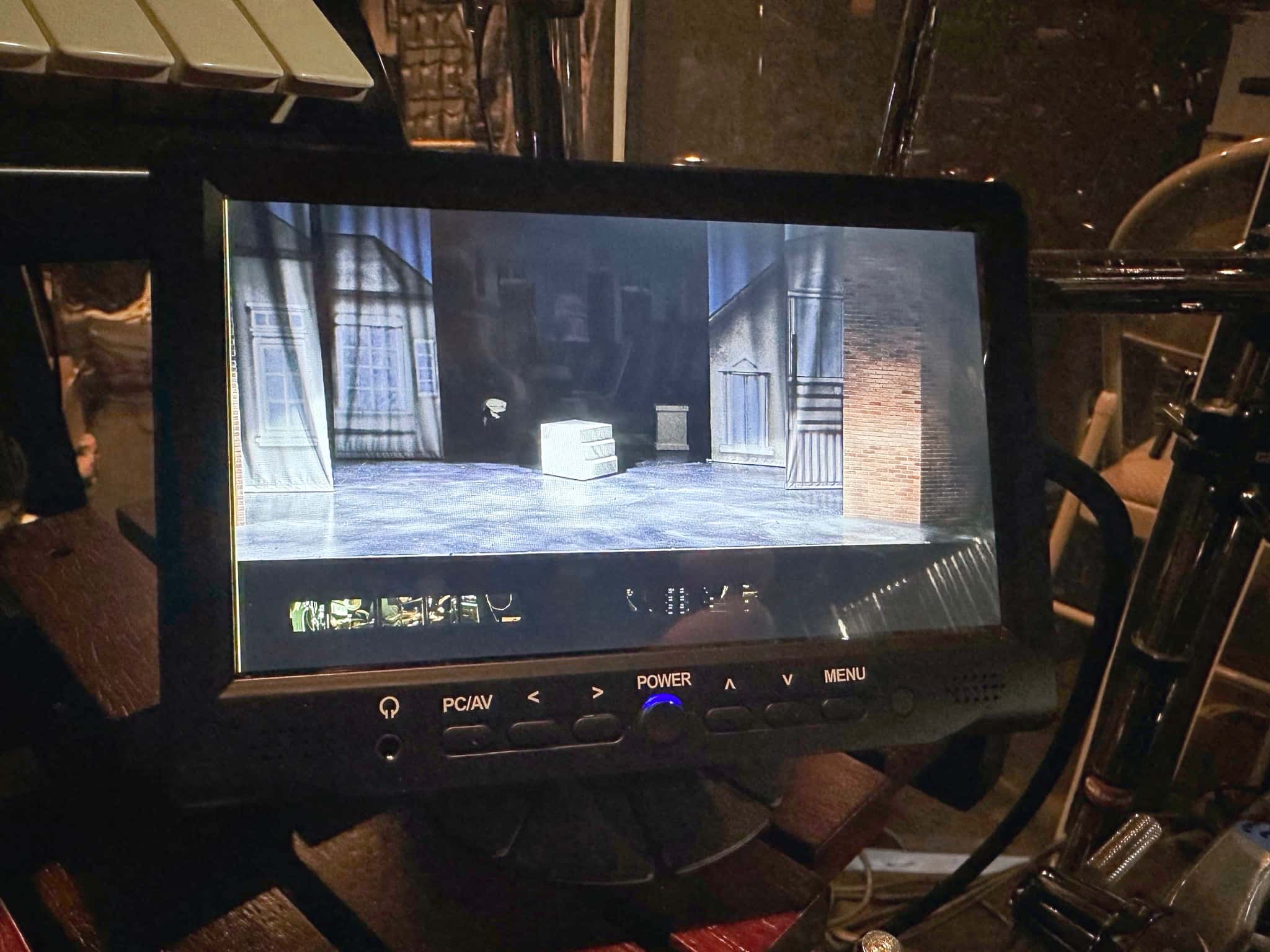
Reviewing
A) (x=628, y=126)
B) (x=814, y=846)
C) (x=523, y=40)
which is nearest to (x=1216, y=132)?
(x=628, y=126)

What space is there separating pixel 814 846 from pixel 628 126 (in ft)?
2.46

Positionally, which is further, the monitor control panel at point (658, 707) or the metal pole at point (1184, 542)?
the metal pole at point (1184, 542)

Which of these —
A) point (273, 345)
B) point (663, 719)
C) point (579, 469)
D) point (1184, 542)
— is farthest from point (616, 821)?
point (1184, 542)

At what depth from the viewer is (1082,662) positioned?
0.61m

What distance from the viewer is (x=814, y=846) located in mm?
516

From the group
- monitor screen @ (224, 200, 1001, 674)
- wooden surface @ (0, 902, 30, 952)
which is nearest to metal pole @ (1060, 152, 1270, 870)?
monitor screen @ (224, 200, 1001, 674)

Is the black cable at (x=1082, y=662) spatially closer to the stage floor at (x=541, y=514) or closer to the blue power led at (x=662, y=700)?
the stage floor at (x=541, y=514)

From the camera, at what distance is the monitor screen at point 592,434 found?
16.6 inches

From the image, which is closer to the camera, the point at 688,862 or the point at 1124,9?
the point at 688,862

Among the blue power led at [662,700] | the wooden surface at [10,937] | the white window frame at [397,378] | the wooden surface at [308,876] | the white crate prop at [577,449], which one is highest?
the white window frame at [397,378]

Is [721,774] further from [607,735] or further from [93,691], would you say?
[93,691]

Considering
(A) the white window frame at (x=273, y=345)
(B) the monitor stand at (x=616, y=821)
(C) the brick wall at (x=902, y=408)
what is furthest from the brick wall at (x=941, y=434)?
(A) the white window frame at (x=273, y=345)

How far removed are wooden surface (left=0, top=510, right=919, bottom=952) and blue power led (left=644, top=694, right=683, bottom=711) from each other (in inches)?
4.2

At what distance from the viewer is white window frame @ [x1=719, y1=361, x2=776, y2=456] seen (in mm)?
472
